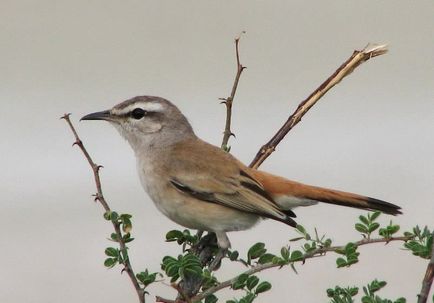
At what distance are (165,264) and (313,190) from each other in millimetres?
1757

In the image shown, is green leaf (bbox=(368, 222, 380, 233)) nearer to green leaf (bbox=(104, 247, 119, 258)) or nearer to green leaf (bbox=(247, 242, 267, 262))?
green leaf (bbox=(247, 242, 267, 262))

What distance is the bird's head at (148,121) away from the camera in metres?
4.86

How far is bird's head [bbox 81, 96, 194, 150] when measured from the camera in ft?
15.9

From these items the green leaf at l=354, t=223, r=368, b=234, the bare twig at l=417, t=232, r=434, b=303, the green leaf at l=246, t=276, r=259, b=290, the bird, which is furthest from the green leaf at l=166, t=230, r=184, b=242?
the bare twig at l=417, t=232, r=434, b=303

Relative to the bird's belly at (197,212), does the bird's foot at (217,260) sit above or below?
below

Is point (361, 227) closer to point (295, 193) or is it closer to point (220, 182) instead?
point (295, 193)

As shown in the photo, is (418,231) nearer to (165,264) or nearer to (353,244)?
(353,244)

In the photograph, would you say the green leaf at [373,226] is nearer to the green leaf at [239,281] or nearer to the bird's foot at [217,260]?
the green leaf at [239,281]

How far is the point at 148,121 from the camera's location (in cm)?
502

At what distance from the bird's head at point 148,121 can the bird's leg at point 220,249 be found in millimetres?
1107

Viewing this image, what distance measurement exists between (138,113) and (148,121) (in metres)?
0.14

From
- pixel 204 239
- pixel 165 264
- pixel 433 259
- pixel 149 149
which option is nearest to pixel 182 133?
pixel 149 149

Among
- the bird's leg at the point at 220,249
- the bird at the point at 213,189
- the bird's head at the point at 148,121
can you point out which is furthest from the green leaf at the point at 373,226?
the bird's head at the point at 148,121

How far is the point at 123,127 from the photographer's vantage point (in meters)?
5.00
